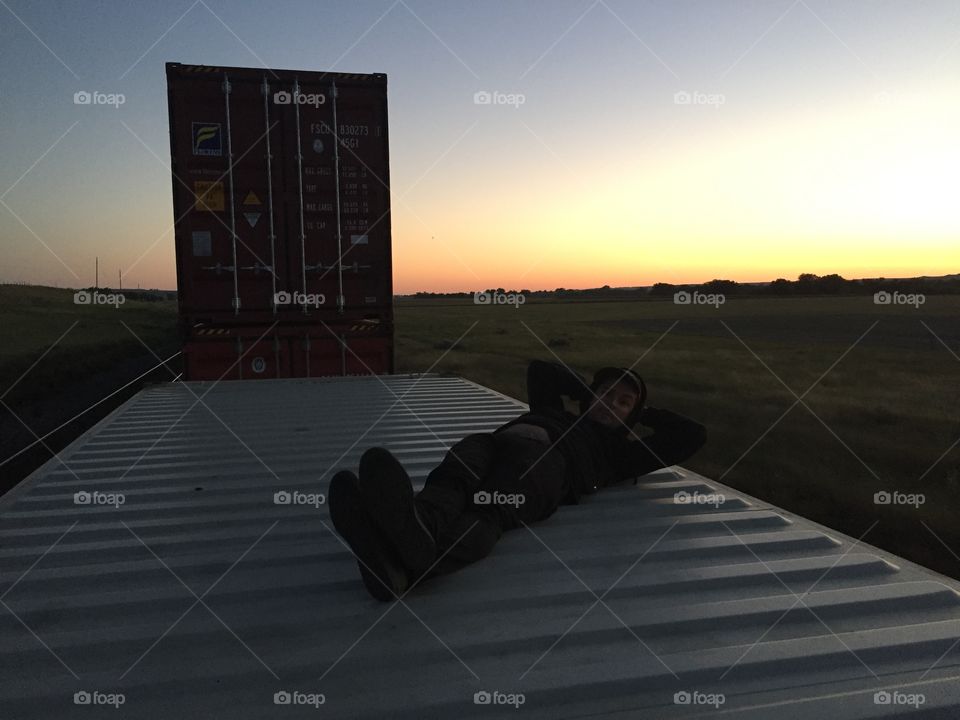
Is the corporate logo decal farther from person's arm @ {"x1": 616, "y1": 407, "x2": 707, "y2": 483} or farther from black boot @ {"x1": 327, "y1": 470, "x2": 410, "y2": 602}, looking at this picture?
black boot @ {"x1": 327, "y1": 470, "x2": 410, "y2": 602}

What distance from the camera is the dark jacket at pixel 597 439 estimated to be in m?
3.36

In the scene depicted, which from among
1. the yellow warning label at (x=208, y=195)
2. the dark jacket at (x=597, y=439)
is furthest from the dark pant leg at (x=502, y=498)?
the yellow warning label at (x=208, y=195)

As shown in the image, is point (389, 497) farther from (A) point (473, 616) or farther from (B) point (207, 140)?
(B) point (207, 140)

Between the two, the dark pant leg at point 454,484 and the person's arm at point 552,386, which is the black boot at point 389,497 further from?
the person's arm at point 552,386

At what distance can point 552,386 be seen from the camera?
146 inches

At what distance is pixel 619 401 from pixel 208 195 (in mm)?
6159

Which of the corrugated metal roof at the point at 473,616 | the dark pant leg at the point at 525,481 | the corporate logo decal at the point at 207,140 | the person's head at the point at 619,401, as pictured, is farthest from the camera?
the corporate logo decal at the point at 207,140

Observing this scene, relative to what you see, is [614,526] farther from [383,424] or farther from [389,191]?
[389,191]

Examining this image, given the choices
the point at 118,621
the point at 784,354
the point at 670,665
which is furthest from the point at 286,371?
the point at 784,354

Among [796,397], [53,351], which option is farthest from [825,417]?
[53,351]

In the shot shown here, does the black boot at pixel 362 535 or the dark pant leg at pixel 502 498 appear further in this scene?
the dark pant leg at pixel 502 498

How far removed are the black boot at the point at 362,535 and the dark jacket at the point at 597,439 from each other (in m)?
1.26

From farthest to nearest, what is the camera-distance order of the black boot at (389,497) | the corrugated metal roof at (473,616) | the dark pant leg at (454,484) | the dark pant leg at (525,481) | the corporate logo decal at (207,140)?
the corporate logo decal at (207,140) → the dark pant leg at (525,481) → the dark pant leg at (454,484) → the black boot at (389,497) → the corrugated metal roof at (473,616)

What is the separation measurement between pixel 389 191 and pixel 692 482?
231 inches
